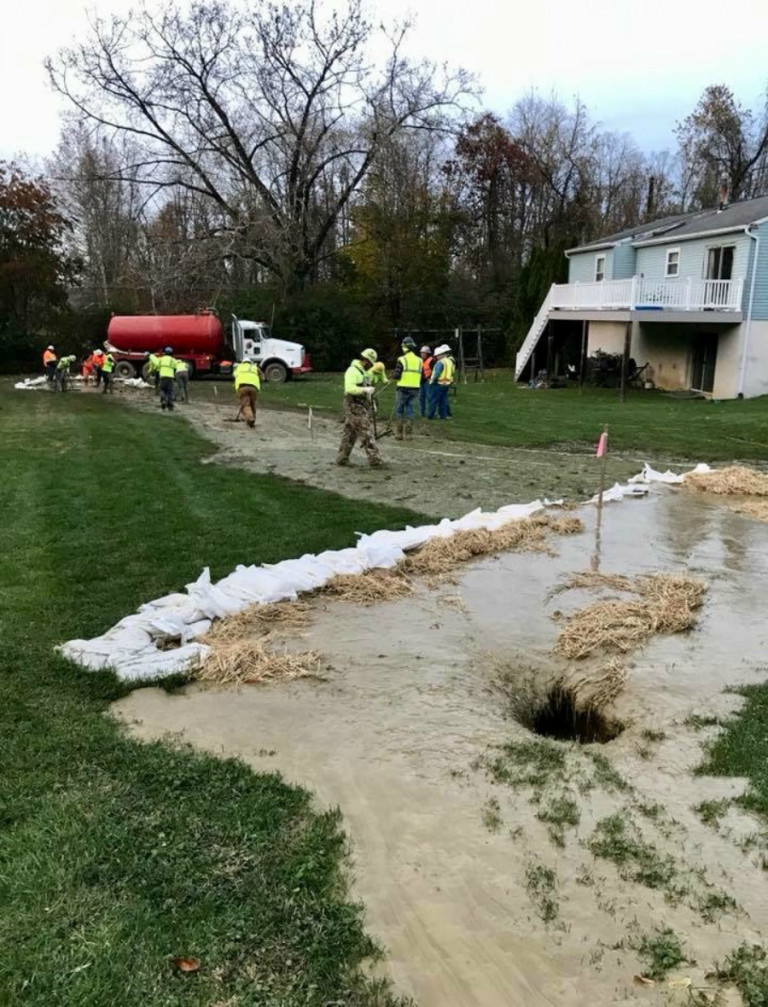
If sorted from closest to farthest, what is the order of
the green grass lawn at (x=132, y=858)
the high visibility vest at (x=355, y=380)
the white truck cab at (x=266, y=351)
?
the green grass lawn at (x=132, y=858) → the high visibility vest at (x=355, y=380) → the white truck cab at (x=266, y=351)

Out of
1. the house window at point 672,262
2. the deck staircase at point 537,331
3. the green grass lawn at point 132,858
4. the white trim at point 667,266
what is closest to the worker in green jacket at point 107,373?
the deck staircase at point 537,331

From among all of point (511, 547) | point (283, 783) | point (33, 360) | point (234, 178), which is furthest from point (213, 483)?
point (234, 178)

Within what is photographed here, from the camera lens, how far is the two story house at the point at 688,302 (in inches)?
915

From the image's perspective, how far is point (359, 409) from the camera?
11992 mm

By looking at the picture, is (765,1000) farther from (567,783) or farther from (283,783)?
(283,783)

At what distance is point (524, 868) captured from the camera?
11.1 feet

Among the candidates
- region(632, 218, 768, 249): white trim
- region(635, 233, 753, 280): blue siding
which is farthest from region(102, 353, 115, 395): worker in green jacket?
region(632, 218, 768, 249): white trim

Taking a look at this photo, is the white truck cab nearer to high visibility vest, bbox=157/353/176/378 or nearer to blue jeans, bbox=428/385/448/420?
high visibility vest, bbox=157/353/176/378

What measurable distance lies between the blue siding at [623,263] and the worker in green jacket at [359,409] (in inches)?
775

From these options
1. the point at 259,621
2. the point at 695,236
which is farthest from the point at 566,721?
the point at 695,236

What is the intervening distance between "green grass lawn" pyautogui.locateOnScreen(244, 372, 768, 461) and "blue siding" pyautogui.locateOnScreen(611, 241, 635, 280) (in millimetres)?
5355

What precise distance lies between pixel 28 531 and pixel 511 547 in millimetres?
5075

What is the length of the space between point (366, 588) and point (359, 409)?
18.4 feet

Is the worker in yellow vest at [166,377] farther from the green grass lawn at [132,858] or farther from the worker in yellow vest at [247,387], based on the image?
the green grass lawn at [132,858]
